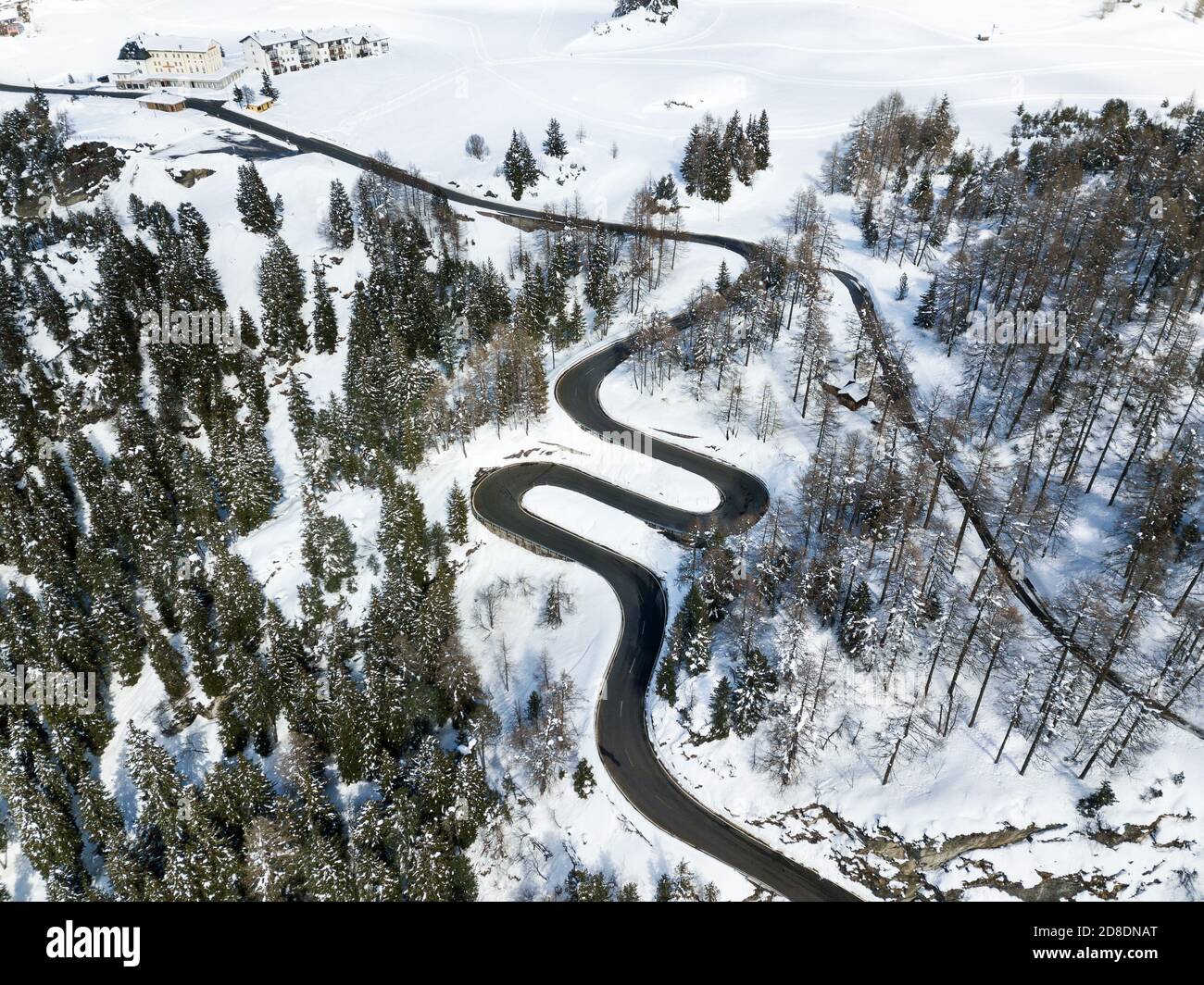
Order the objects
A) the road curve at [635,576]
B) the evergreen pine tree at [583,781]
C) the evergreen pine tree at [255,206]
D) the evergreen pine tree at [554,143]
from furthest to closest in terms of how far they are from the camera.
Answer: the evergreen pine tree at [554,143]
the evergreen pine tree at [255,206]
the evergreen pine tree at [583,781]
the road curve at [635,576]

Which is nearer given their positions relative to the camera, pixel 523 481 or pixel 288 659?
pixel 288 659

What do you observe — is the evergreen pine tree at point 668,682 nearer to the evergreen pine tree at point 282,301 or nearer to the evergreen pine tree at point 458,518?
the evergreen pine tree at point 458,518

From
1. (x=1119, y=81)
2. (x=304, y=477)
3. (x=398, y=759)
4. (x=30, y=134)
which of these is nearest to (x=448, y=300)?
(x=304, y=477)

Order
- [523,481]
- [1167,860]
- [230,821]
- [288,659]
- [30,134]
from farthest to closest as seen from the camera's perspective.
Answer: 1. [30,134]
2. [523,481]
3. [288,659]
4. [230,821]
5. [1167,860]

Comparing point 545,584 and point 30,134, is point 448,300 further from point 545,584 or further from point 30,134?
point 30,134

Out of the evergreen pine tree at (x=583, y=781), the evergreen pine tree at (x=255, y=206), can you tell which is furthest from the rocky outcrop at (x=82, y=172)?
the evergreen pine tree at (x=583, y=781)

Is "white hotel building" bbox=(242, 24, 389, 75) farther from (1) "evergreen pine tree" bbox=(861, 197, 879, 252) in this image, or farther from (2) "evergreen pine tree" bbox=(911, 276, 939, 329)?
(2) "evergreen pine tree" bbox=(911, 276, 939, 329)

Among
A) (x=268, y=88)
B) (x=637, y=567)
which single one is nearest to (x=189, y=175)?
(x=268, y=88)
